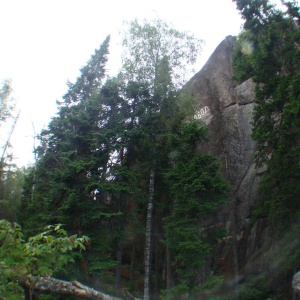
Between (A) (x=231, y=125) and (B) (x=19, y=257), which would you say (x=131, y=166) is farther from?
(B) (x=19, y=257)

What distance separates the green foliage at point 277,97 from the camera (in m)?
11.4

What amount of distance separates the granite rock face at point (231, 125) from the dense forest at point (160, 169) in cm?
185

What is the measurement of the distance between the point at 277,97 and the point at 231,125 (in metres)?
6.56

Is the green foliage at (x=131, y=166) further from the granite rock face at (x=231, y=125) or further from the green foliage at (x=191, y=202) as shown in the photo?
the granite rock face at (x=231, y=125)

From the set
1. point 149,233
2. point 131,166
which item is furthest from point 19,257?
point 131,166

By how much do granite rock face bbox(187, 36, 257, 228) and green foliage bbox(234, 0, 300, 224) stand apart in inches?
145

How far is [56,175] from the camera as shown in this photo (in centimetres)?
1381

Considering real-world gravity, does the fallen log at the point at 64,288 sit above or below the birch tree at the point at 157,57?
below

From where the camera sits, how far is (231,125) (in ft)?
61.4

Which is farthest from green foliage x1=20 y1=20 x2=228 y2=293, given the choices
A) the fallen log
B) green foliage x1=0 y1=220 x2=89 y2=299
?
green foliage x1=0 y1=220 x2=89 y2=299

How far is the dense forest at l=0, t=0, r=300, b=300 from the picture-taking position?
1169 cm

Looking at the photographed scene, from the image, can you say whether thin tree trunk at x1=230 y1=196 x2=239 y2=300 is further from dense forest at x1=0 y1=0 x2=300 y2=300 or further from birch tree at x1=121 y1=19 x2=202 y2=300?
birch tree at x1=121 y1=19 x2=202 y2=300

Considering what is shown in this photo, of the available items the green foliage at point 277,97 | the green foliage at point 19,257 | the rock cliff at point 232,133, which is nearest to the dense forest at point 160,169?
the green foliage at point 277,97

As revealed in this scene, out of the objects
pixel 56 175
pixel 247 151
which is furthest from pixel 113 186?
pixel 247 151
